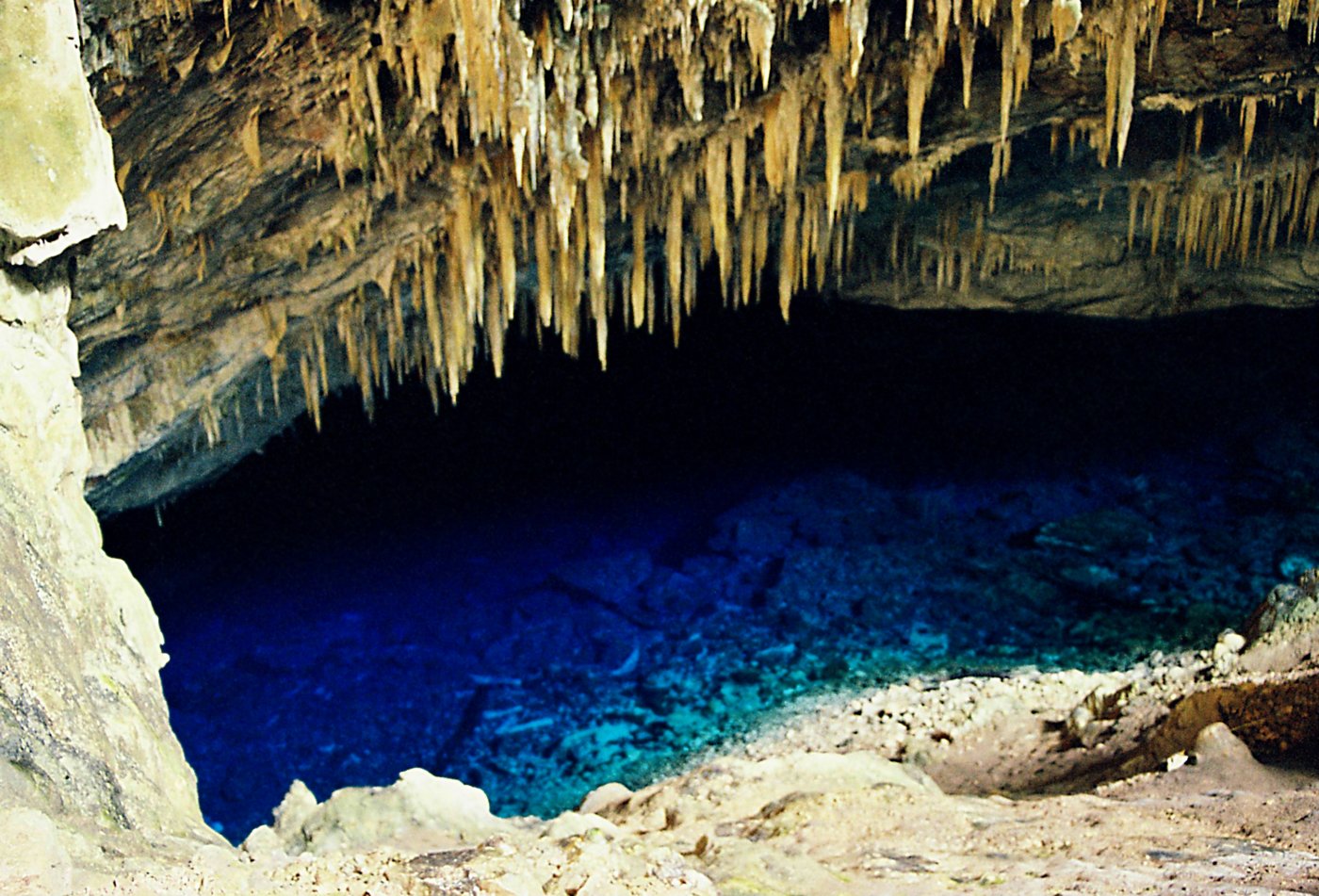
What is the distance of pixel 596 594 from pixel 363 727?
2.59 meters

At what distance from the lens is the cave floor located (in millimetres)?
7750

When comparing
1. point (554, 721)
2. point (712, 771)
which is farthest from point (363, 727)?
Result: point (712, 771)

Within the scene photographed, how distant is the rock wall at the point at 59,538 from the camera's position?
108 inches

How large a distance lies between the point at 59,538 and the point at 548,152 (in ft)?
10.2

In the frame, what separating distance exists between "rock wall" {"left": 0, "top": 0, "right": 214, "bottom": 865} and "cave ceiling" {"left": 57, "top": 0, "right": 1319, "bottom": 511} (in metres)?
0.91

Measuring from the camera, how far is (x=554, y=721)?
7.98 metres

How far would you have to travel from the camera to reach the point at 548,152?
5.52 meters

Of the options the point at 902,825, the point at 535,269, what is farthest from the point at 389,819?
the point at 535,269

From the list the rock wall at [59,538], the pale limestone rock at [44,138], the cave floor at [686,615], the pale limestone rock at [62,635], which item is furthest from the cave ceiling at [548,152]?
the cave floor at [686,615]

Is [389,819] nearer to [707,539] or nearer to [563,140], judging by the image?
[563,140]

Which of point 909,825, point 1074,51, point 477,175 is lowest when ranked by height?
point 909,825

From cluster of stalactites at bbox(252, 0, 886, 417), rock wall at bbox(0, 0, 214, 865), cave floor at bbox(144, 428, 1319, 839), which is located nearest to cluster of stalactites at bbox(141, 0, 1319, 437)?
cluster of stalactites at bbox(252, 0, 886, 417)

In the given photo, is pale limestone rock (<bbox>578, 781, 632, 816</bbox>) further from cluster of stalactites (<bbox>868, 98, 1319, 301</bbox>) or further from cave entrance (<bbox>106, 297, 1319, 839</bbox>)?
cluster of stalactites (<bbox>868, 98, 1319, 301</bbox>)

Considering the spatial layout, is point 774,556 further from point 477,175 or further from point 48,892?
point 48,892
